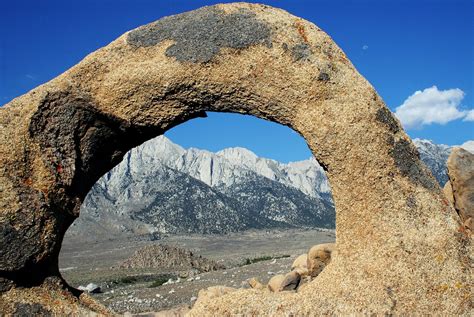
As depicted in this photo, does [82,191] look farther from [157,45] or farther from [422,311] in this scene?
[422,311]

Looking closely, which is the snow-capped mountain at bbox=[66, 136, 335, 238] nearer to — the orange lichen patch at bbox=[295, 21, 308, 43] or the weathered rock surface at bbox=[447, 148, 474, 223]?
the weathered rock surface at bbox=[447, 148, 474, 223]

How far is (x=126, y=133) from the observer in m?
9.15

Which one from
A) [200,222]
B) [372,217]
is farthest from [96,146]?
[200,222]

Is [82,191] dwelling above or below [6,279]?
above

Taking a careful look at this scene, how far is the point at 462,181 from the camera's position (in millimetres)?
10438

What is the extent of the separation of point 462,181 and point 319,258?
22.9 feet

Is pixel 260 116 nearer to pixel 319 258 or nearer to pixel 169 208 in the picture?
pixel 319 258

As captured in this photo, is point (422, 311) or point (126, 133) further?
point (126, 133)

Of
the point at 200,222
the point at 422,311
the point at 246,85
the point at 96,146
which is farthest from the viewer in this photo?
the point at 200,222

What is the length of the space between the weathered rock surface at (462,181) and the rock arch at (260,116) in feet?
8.67

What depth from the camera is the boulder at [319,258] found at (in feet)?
53.2

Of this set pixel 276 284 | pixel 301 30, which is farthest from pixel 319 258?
pixel 301 30

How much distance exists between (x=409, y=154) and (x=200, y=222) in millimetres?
121880

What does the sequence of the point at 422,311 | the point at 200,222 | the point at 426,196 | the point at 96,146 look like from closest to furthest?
the point at 422,311 < the point at 426,196 < the point at 96,146 < the point at 200,222
